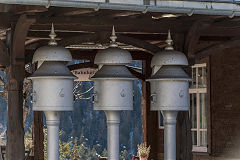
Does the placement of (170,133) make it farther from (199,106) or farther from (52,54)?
(199,106)

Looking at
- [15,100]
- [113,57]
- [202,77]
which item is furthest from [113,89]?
[202,77]

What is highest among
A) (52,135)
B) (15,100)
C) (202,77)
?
(202,77)

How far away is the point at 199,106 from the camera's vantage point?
1555 centimetres

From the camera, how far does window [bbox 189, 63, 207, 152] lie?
597 inches

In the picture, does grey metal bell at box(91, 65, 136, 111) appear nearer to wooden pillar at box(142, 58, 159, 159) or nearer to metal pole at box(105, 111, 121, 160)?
metal pole at box(105, 111, 121, 160)

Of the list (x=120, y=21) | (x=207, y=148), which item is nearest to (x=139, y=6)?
(x=120, y=21)

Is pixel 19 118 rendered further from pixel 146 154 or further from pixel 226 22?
pixel 146 154

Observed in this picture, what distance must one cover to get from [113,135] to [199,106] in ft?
21.9

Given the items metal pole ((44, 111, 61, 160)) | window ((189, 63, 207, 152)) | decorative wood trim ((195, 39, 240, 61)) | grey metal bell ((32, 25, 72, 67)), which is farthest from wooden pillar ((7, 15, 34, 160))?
window ((189, 63, 207, 152))

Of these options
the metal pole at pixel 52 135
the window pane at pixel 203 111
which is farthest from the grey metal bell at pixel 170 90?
the window pane at pixel 203 111

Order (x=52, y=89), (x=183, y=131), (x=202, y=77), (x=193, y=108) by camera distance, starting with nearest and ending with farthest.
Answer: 1. (x=52, y=89)
2. (x=183, y=131)
3. (x=202, y=77)
4. (x=193, y=108)

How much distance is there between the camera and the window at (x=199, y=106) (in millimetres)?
15156

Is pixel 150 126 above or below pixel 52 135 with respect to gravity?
above

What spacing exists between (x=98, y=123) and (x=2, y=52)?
37.7 meters
